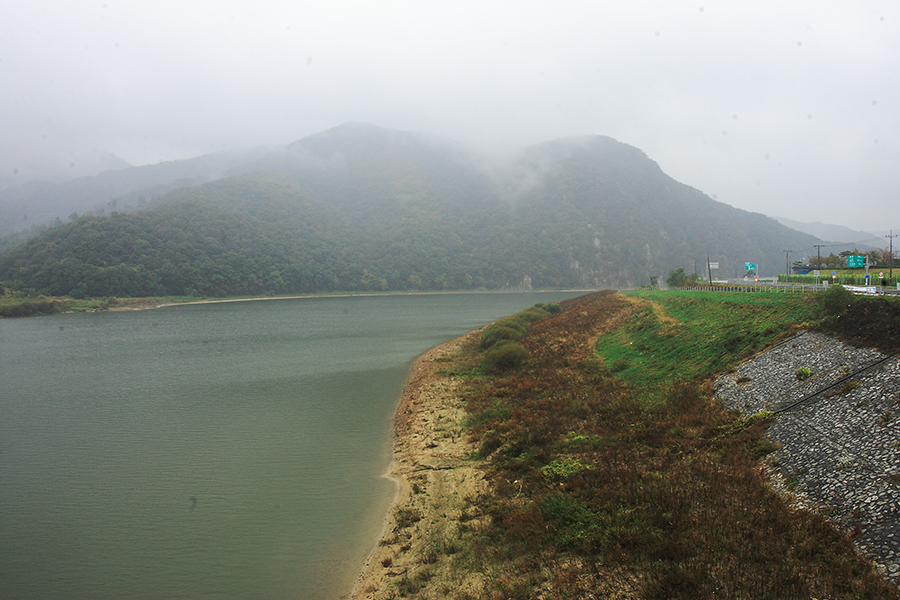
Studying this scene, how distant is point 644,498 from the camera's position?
30.5 ft

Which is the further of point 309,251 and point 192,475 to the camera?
point 309,251

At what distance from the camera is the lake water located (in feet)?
32.8

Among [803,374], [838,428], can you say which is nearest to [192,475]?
[838,428]

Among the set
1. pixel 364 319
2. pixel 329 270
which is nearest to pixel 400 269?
pixel 329 270

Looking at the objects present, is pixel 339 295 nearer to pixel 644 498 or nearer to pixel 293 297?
pixel 293 297

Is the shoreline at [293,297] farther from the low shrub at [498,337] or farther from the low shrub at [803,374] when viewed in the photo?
the low shrub at [803,374]

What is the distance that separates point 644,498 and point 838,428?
497 cm

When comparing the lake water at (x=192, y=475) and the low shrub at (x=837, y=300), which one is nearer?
the lake water at (x=192, y=475)

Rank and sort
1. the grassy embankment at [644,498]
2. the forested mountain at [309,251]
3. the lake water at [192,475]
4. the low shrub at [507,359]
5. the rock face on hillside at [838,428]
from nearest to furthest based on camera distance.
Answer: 1. the grassy embankment at [644,498]
2. the rock face on hillside at [838,428]
3. the lake water at [192,475]
4. the low shrub at [507,359]
5. the forested mountain at [309,251]

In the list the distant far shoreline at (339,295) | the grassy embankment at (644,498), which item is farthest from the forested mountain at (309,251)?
the grassy embankment at (644,498)

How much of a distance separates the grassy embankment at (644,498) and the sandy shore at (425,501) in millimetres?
130

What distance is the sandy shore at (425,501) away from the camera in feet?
29.8

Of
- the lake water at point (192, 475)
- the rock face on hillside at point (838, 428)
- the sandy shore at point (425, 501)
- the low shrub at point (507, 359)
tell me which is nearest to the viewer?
Result: the rock face on hillside at point (838, 428)

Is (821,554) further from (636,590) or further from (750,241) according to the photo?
(750,241)
